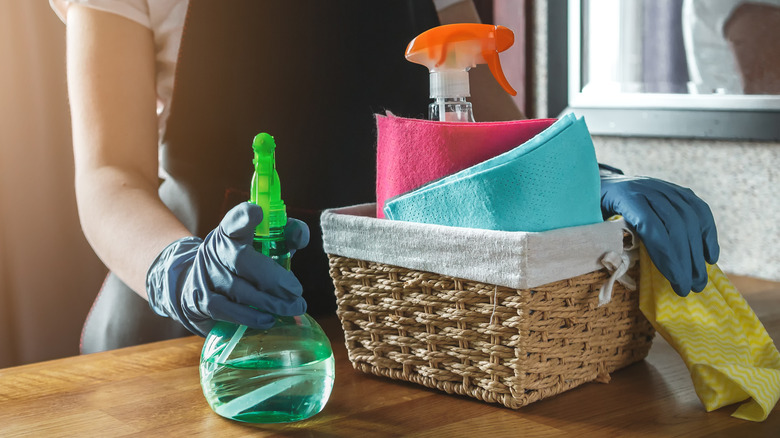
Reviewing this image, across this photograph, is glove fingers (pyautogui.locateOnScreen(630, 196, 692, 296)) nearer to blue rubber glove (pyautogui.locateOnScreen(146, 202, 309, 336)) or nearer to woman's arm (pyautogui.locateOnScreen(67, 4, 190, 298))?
blue rubber glove (pyautogui.locateOnScreen(146, 202, 309, 336))

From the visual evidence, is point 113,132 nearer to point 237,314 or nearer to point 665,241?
point 237,314

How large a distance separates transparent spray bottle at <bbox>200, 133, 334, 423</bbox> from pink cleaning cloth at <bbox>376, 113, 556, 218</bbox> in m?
0.12

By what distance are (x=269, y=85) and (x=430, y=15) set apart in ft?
0.99

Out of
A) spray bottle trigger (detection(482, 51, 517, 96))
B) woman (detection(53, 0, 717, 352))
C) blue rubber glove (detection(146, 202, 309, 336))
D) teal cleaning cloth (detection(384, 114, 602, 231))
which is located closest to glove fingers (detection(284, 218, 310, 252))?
blue rubber glove (detection(146, 202, 309, 336))

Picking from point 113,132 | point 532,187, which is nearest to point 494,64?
point 532,187

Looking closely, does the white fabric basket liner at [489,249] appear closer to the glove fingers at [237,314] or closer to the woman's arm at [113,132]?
the glove fingers at [237,314]

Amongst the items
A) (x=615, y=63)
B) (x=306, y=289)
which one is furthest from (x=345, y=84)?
(x=615, y=63)

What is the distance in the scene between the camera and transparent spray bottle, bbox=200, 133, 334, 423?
563 millimetres

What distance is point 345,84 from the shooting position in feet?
3.77

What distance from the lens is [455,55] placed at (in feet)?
2.19

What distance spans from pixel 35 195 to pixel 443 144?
0.87 m

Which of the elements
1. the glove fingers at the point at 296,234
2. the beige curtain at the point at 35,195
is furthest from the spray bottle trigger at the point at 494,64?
the beige curtain at the point at 35,195

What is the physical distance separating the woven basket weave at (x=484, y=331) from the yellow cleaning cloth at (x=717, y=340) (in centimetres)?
3

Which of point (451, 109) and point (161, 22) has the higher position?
point (161, 22)
